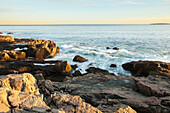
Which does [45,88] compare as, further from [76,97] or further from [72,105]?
[72,105]

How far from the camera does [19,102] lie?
4.34 meters

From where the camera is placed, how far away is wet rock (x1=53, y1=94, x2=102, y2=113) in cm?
479

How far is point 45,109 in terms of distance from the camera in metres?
4.28

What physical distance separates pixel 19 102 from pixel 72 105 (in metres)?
1.81

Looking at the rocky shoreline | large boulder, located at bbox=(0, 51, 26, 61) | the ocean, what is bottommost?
the ocean

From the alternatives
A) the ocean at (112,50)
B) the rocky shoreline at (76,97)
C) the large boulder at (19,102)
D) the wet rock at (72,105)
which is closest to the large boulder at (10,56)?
the ocean at (112,50)

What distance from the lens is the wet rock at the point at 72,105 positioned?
479cm

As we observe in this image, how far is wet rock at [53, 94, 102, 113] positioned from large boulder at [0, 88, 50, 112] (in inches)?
27.8

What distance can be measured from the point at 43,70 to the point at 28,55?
1139 cm

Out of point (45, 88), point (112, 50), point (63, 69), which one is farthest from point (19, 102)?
point (112, 50)

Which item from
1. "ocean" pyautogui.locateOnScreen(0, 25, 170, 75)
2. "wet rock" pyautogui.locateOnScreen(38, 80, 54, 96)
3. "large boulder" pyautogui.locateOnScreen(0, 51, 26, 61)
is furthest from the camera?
"ocean" pyautogui.locateOnScreen(0, 25, 170, 75)

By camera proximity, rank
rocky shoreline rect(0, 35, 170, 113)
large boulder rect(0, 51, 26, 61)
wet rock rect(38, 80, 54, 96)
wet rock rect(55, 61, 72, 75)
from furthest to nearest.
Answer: large boulder rect(0, 51, 26, 61) → wet rock rect(55, 61, 72, 75) → wet rock rect(38, 80, 54, 96) → rocky shoreline rect(0, 35, 170, 113)

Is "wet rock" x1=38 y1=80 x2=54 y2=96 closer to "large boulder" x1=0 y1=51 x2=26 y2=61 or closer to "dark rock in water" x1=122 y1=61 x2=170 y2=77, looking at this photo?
"dark rock in water" x1=122 y1=61 x2=170 y2=77

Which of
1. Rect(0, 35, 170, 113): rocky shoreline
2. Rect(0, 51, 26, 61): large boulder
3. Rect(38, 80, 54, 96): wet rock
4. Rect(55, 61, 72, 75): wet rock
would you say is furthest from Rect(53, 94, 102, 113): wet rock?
Rect(0, 51, 26, 61): large boulder
